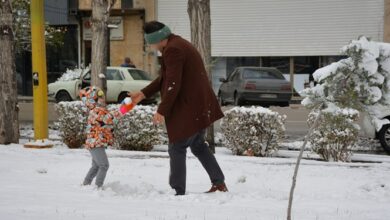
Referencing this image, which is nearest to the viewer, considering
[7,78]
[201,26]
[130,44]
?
[201,26]

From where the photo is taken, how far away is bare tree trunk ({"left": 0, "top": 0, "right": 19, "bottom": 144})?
9391 mm

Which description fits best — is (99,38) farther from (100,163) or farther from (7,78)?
(100,163)

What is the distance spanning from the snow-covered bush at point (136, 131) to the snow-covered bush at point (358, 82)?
3.95 metres

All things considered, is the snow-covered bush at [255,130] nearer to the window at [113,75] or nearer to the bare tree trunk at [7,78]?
the bare tree trunk at [7,78]

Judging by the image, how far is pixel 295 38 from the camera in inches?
993

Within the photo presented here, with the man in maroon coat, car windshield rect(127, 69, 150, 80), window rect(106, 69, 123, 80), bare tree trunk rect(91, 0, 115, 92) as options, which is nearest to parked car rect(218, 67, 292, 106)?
car windshield rect(127, 69, 150, 80)

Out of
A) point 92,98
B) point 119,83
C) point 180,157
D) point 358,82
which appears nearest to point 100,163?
point 92,98

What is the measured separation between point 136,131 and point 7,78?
2450 mm

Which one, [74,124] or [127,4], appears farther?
[127,4]

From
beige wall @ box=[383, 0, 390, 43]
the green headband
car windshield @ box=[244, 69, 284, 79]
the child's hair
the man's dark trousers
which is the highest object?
Answer: beige wall @ box=[383, 0, 390, 43]

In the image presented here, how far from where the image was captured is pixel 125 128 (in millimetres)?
9172

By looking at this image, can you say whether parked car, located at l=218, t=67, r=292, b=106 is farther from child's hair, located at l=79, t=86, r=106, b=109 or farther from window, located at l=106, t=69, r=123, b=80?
child's hair, located at l=79, t=86, r=106, b=109

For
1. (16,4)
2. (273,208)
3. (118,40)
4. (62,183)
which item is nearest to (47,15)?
(118,40)

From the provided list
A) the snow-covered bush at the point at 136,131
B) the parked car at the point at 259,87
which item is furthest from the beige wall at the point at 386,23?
the snow-covered bush at the point at 136,131
